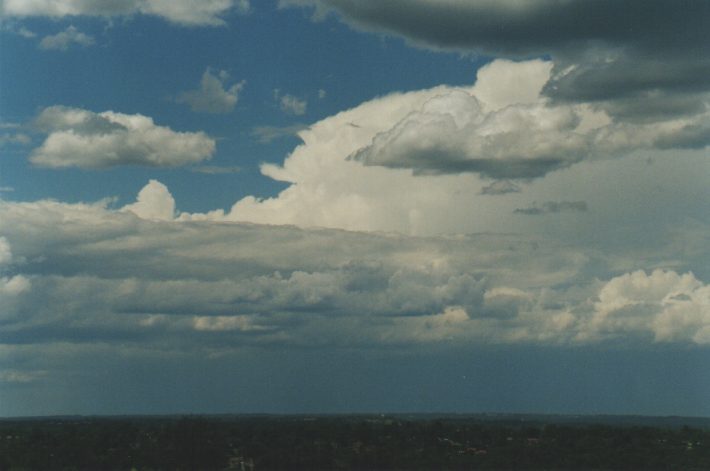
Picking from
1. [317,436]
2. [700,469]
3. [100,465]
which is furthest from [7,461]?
[700,469]

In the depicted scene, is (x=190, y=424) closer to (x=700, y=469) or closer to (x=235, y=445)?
(x=235, y=445)

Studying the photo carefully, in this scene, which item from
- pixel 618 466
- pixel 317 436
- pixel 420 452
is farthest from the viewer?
pixel 317 436

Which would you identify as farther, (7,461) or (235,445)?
(235,445)

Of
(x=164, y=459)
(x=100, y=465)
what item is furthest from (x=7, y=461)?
(x=164, y=459)

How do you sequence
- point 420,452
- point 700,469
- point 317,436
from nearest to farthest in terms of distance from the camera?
point 700,469 < point 420,452 < point 317,436

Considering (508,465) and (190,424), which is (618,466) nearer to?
(508,465)

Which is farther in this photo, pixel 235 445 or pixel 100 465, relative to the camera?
pixel 235 445

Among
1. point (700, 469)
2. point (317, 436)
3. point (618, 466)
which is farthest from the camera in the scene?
point (317, 436)

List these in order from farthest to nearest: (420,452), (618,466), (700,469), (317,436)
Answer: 1. (317,436)
2. (420,452)
3. (618,466)
4. (700,469)
